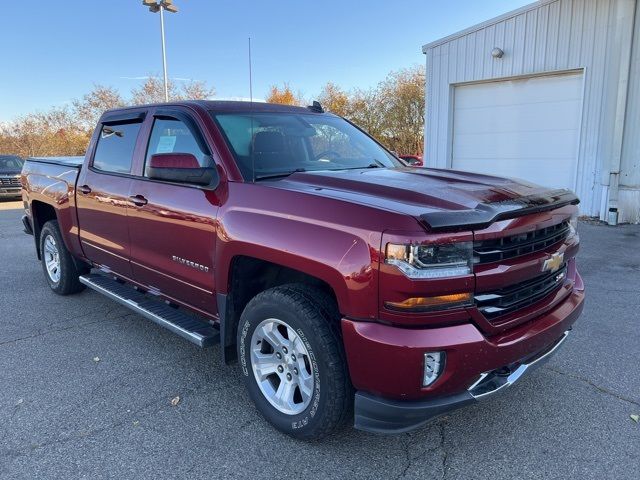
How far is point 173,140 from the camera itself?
3.65m

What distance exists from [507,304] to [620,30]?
9.12 meters

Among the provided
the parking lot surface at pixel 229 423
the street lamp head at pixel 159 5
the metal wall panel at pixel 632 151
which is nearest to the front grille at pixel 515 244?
the parking lot surface at pixel 229 423

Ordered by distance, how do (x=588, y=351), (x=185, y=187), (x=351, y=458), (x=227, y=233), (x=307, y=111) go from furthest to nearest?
1. (x=307, y=111)
2. (x=588, y=351)
3. (x=185, y=187)
4. (x=227, y=233)
5. (x=351, y=458)

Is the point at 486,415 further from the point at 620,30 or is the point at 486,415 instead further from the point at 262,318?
the point at 620,30

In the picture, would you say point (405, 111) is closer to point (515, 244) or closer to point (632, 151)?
point (632, 151)

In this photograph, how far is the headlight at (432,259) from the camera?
2.20 metres

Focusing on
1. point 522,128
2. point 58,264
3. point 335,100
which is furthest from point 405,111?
point 58,264

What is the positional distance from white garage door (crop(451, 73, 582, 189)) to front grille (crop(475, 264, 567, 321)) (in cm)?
800

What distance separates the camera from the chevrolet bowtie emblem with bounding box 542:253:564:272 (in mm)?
2658

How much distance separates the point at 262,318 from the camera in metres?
2.81

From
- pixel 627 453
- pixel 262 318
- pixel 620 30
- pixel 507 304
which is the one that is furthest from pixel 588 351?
pixel 620 30

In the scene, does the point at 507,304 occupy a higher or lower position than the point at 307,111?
lower

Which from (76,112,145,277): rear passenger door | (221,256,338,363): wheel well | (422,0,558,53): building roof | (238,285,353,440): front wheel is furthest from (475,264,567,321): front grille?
(422,0,558,53): building roof

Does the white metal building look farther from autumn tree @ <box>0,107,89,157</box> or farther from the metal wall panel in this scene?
autumn tree @ <box>0,107,89,157</box>
